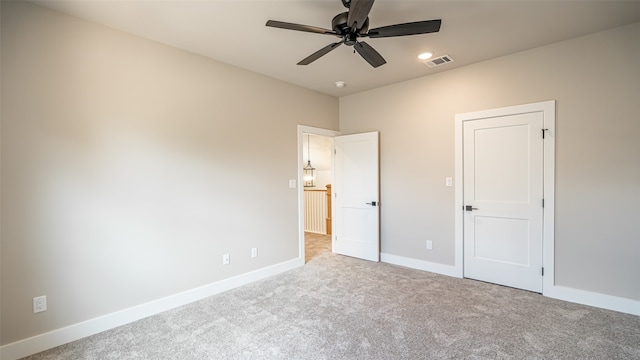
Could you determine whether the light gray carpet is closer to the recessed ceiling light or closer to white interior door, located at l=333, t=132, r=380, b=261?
white interior door, located at l=333, t=132, r=380, b=261

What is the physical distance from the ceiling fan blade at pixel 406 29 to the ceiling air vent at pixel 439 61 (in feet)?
4.70

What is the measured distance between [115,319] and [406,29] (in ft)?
11.3

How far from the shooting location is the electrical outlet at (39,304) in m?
2.21

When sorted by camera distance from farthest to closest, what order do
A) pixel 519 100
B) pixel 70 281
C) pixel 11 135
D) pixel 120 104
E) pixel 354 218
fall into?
1. pixel 354 218
2. pixel 519 100
3. pixel 120 104
4. pixel 70 281
5. pixel 11 135

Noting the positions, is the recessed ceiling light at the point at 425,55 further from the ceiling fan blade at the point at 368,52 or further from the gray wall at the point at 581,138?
the ceiling fan blade at the point at 368,52

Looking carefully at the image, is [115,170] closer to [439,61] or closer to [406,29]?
[406,29]

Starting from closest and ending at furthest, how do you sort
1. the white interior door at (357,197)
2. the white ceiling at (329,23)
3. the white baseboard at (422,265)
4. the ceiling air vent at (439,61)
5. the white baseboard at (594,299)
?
1. the white ceiling at (329,23)
2. the white baseboard at (594,299)
3. the ceiling air vent at (439,61)
4. the white baseboard at (422,265)
5. the white interior door at (357,197)

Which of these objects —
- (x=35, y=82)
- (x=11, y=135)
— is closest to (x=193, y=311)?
(x=11, y=135)

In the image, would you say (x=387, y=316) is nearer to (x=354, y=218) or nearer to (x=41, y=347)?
(x=354, y=218)

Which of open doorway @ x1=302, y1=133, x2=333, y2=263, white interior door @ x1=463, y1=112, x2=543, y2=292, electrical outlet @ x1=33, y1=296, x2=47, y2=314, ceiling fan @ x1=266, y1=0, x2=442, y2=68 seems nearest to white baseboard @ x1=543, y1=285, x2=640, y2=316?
white interior door @ x1=463, y1=112, x2=543, y2=292

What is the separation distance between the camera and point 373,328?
2.46 metres

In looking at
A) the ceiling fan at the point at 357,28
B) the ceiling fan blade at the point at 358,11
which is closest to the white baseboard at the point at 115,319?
the ceiling fan at the point at 357,28

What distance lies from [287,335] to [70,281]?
6.09 ft

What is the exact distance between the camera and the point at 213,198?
328cm
